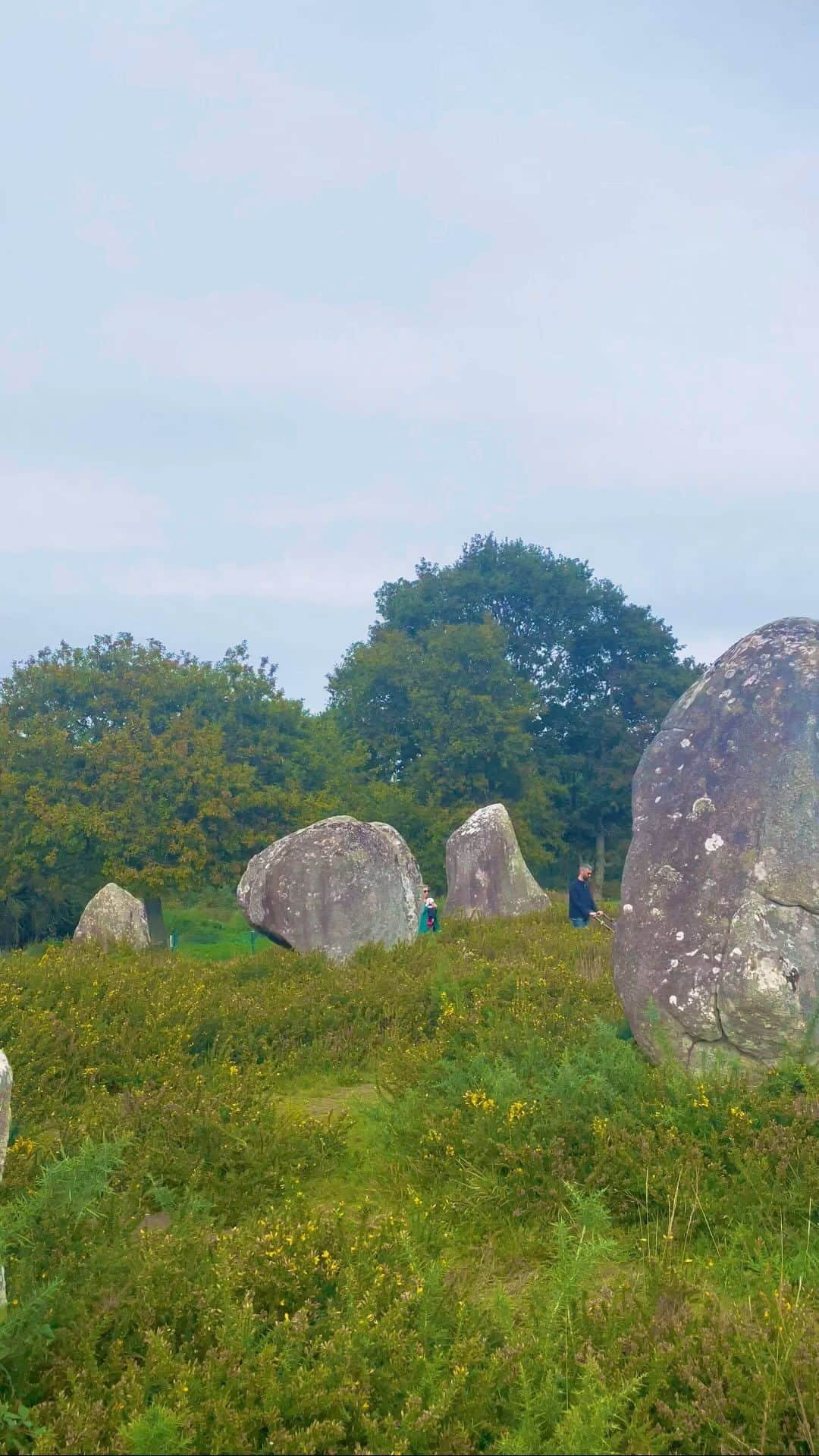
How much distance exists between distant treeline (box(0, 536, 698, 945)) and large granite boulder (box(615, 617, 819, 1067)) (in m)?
19.8

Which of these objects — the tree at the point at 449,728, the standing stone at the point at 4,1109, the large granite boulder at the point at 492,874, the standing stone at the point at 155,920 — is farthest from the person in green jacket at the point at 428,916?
the standing stone at the point at 4,1109

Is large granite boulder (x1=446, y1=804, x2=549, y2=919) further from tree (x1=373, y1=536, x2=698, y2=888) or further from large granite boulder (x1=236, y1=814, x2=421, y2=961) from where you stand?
tree (x1=373, y1=536, x2=698, y2=888)

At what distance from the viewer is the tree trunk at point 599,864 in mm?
39781

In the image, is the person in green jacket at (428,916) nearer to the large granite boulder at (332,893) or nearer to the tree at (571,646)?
the large granite boulder at (332,893)

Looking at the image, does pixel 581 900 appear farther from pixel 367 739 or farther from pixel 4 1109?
pixel 367 739

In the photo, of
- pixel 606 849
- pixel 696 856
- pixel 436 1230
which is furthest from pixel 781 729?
pixel 606 849

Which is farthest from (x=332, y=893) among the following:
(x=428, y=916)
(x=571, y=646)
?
(x=571, y=646)

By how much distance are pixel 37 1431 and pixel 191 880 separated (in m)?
23.5

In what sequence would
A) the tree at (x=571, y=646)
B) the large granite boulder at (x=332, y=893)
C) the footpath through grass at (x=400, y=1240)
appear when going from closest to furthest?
the footpath through grass at (x=400, y=1240), the large granite boulder at (x=332, y=893), the tree at (x=571, y=646)

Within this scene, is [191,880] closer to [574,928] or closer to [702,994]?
[574,928]

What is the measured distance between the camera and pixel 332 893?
1543cm

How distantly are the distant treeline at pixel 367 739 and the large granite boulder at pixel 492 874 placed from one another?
5774 millimetres

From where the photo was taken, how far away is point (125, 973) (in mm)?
11836

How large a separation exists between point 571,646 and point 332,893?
30.6 metres
